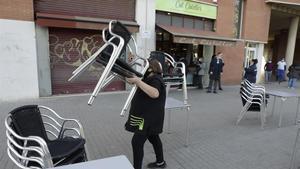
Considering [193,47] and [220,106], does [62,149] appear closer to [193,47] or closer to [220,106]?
[220,106]

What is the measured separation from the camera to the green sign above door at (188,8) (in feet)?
36.3

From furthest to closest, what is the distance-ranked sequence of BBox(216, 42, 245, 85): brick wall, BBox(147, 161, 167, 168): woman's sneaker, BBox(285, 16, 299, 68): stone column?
BBox(285, 16, 299, 68): stone column, BBox(216, 42, 245, 85): brick wall, BBox(147, 161, 167, 168): woman's sneaker

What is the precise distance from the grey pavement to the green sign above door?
195 inches

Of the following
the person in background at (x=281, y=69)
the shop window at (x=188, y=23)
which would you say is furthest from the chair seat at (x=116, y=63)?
the person in background at (x=281, y=69)

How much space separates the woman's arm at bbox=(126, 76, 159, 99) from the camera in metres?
2.72

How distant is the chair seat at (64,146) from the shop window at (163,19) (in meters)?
8.96

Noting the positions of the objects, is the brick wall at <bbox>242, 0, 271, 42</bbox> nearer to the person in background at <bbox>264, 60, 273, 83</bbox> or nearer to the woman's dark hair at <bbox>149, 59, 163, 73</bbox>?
the person in background at <bbox>264, 60, 273, 83</bbox>

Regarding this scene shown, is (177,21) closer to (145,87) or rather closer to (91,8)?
(91,8)

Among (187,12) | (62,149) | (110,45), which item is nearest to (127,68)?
(110,45)

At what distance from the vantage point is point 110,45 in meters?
2.40

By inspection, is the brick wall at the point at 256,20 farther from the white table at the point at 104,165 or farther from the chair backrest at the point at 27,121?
the white table at the point at 104,165

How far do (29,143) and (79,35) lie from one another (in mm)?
7199

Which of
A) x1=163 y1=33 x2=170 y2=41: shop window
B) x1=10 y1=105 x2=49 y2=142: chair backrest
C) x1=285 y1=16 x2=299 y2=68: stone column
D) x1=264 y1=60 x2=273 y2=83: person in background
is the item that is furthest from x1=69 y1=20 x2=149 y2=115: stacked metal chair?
x1=285 y1=16 x2=299 y2=68: stone column

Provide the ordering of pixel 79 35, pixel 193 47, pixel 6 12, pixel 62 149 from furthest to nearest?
pixel 193 47 < pixel 79 35 < pixel 6 12 < pixel 62 149
